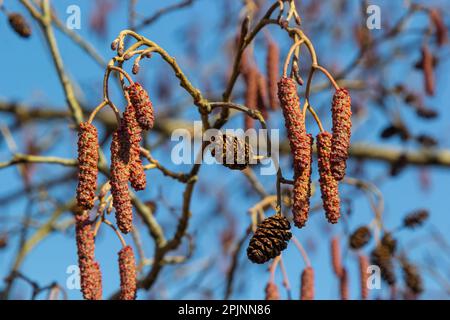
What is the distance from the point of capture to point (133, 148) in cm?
179

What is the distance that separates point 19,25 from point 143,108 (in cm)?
189

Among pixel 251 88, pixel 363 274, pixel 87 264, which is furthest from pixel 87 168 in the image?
pixel 363 274

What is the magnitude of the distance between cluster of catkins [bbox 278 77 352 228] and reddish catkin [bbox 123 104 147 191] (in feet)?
1.12

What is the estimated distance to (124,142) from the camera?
70.9 inches

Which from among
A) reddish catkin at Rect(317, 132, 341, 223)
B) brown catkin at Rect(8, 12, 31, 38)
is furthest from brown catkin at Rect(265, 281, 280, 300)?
brown catkin at Rect(8, 12, 31, 38)

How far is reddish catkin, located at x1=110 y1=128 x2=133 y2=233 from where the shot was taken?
69.4 inches

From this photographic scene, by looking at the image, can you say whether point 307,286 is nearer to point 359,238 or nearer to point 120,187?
point 359,238

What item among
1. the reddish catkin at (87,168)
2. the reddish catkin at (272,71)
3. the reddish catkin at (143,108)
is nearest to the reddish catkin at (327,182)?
the reddish catkin at (143,108)

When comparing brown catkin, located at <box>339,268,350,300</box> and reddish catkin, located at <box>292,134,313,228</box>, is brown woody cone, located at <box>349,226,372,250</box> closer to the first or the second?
brown catkin, located at <box>339,268,350,300</box>

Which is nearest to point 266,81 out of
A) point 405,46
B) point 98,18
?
point 405,46

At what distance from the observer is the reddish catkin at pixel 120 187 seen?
5.78 feet
